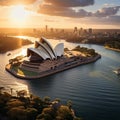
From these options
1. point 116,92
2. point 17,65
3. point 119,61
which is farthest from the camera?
point 119,61

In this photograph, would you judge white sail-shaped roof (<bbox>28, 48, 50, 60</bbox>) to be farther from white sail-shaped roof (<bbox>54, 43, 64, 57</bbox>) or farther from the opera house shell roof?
white sail-shaped roof (<bbox>54, 43, 64, 57</bbox>)

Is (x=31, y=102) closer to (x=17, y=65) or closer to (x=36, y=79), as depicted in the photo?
(x=36, y=79)

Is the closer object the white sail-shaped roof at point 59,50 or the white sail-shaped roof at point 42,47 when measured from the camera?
the white sail-shaped roof at point 42,47

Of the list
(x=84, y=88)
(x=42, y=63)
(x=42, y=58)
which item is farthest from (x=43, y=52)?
(x=84, y=88)

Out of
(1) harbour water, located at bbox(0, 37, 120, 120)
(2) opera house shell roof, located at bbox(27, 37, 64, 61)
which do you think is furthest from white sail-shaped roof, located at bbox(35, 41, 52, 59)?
(1) harbour water, located at bbox(0, 37, 120, 120)

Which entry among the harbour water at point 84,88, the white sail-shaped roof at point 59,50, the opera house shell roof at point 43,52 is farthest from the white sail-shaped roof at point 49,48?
the harbour water at point 84,88


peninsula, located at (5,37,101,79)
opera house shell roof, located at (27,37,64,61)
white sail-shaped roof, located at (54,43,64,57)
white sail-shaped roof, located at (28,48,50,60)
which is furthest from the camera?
white sail-shaped roof, located at (54,43,64,57)

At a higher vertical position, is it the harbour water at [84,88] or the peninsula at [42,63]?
the peninsula at [42,63]

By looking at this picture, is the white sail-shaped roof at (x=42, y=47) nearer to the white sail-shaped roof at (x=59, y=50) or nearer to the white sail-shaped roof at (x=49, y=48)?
the white sail-shaped roof at (x=49, y=48)

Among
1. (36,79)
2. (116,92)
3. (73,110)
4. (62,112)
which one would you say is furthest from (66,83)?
(62,112)
